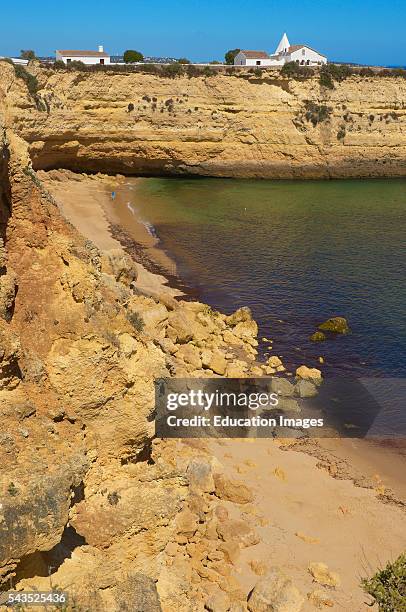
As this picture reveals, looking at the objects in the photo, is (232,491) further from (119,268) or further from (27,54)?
(27,54)

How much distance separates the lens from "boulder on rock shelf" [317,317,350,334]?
24.0 m

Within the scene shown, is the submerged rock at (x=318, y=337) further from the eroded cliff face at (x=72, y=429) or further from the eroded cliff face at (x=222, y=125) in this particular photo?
the eroded cliff face at (x=222, y=125)

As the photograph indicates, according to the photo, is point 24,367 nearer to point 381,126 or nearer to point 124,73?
point 124,73

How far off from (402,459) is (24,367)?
12.6 m

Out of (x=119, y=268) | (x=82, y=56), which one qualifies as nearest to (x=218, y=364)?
(x=119, y=268)

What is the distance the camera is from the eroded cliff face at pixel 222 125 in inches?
2068

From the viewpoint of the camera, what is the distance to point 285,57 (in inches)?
2884

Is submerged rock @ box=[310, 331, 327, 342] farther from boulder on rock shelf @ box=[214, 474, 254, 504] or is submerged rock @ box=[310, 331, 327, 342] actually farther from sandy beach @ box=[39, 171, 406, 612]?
boulder on rock shelf @ box=[214, 474, 254, 504]

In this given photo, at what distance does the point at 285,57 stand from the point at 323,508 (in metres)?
72.3

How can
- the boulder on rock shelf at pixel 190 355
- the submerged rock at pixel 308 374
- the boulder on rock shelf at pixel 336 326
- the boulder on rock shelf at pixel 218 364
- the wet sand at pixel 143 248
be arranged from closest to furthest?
1. the wet sand at pixel 143 248
2. the boulder on rock shelf at pixel 190 355
3. the boulder on rock shelf at pixel 218 364
4. the submerged rock at pixel 308 374
5. the boulder on rock shelf at pixel 336 326

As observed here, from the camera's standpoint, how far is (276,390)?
18312 mm

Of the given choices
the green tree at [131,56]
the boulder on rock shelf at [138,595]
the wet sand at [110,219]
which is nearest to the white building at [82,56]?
the green tree at [131,56]

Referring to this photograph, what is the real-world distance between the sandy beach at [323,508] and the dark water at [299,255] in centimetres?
650

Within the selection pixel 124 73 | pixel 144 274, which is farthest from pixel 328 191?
pixel 144 274
